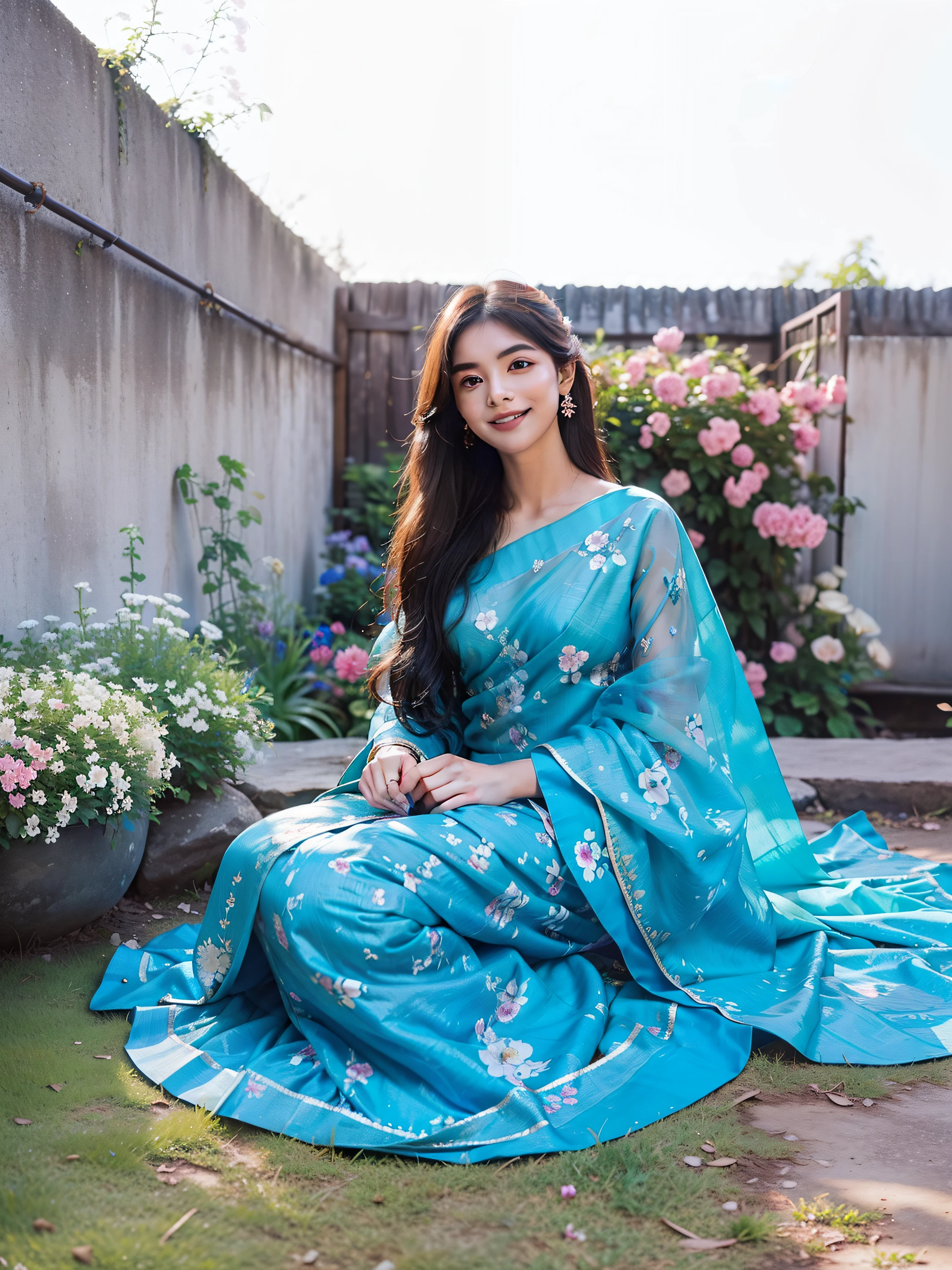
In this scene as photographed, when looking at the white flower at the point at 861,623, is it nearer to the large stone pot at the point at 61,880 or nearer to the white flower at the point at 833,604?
the white flower at the point at 833,604

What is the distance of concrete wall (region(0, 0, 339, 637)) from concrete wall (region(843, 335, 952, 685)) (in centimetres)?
294

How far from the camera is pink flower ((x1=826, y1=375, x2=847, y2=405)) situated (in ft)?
16.2

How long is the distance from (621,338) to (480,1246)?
5.07 metres

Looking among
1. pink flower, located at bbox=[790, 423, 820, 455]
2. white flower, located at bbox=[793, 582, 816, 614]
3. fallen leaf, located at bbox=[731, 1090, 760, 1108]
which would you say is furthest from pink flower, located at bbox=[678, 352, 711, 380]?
fallen leaf, located at bbox=[731, 1090, 760, 1108]

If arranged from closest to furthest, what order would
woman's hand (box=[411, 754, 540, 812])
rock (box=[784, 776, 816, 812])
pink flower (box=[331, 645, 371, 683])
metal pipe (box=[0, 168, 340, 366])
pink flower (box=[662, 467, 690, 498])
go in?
woman's hand (box=[411, 754, 540, 812]) → metal pipe (box=[0, 168, 340, 366]) → rock (box=[784, 776, 816, 812]) → pink flower (box=[331, 645, 371, 683]) → pink flower (box=[662, 467, 690, 498])

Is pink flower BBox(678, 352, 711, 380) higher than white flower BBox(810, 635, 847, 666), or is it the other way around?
pink flower BBox(678, 352, 711, 380)

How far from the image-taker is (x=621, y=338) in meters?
5.81

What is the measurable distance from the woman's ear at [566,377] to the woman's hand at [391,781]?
86 centimetres

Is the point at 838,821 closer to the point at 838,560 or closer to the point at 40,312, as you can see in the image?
the point at 838,560

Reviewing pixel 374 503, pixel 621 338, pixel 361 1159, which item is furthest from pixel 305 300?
pixel 361 1159

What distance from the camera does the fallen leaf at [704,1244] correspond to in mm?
1419

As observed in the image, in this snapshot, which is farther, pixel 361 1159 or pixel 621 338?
pixel 621 338

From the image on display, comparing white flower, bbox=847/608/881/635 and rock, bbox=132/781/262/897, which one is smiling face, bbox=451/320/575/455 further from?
white flower, bbox=847/608/881/635

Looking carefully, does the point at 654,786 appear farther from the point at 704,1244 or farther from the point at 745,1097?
the point at 704,1244
